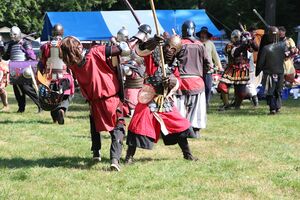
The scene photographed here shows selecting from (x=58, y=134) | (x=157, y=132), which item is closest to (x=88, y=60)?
(x=157, y=132)

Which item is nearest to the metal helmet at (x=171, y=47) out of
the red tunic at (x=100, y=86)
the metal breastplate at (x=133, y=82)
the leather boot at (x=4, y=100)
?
the red tunic at (x=100, y=86)

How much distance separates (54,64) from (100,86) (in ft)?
11.7

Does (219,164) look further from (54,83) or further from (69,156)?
(54,83)

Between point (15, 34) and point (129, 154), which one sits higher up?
point (15, 34)

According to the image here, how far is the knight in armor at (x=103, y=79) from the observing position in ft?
19.5

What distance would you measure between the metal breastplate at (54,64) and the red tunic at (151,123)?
316 centimetres

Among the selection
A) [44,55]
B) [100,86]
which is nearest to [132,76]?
[44,55]

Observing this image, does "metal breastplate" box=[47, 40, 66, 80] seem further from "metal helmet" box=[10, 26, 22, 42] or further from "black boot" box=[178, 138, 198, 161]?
"black boot" box=[178, 138, 198, 161]

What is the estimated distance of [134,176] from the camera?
19.4 ft

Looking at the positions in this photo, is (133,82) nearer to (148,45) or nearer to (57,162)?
(57,162)

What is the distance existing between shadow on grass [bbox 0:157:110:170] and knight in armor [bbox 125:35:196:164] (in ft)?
1.62

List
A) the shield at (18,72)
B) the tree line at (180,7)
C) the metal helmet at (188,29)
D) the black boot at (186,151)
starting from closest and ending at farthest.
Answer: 1. the black boot at (186,151)
2. the metal helmet at (188,29)
3. the shield at (18,72)
4. the tree line at (180,7)

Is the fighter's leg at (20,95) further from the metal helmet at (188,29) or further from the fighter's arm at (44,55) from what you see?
the metal helmet at (188,29)

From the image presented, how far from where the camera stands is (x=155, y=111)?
6.37 meters
